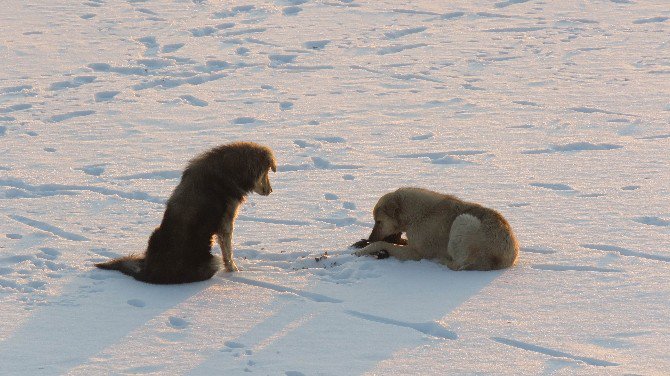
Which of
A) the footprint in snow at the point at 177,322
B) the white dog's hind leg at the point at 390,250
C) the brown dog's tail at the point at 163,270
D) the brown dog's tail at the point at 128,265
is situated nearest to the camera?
the footprint in snow at the point at 177,322

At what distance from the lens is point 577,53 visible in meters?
18.5

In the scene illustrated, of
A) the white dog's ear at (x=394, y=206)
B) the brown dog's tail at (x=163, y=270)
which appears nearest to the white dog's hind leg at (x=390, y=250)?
the white dog's ear at (x=394, y=206)

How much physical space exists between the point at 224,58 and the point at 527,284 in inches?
431

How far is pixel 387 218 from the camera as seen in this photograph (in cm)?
869

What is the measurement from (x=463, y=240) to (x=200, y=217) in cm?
216

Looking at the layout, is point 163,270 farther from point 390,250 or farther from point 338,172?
point 338,172

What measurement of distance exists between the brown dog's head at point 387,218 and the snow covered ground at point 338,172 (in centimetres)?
34

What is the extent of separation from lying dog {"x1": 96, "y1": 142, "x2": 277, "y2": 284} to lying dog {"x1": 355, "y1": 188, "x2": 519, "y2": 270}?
1.16 meters

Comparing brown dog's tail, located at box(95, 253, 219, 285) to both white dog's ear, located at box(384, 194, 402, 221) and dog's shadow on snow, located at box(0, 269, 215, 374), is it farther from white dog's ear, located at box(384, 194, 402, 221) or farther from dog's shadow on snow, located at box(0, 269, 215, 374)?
white dog's ear, located at box(384, 194, 402, 221)

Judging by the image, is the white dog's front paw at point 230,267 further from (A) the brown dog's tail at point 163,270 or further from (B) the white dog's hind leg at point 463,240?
(B) the white dog's hind leg at point 463,240

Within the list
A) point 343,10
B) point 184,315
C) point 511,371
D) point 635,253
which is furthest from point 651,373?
point 343,10

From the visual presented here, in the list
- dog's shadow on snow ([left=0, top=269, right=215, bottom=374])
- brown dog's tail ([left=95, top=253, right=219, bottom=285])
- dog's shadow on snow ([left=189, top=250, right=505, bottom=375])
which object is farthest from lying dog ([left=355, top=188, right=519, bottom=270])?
dog's shadow on snow ([left=0, top=269, right=215, bottom=374])

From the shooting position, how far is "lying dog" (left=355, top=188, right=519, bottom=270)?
8.16 m

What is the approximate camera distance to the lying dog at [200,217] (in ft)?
25.8
